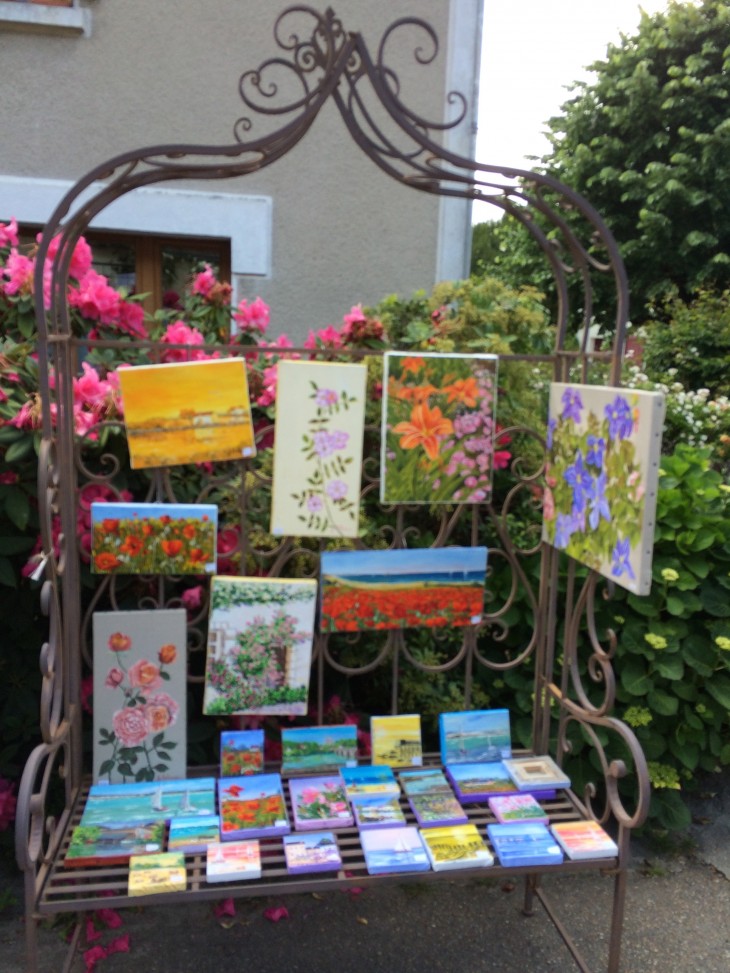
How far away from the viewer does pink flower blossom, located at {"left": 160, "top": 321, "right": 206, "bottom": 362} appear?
6.83 ft

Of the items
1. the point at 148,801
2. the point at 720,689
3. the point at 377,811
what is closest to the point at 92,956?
the point at 148,801

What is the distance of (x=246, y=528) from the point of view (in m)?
2.04

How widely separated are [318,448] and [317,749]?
78 centimetres

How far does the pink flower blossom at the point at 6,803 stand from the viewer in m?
2.27

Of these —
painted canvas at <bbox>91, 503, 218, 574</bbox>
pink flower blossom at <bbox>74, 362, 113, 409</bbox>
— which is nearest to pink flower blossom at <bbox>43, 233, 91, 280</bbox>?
pink flower blossom at <bbox>74, 362, 113, 409</bbox>

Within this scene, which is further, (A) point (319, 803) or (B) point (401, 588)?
(B) point (401, 588)

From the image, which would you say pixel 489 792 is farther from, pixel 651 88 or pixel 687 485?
pixel 651 88

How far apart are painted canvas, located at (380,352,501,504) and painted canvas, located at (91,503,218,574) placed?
46cm

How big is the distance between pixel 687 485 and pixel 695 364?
280 inches

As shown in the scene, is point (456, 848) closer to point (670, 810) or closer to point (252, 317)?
point (670, 810)

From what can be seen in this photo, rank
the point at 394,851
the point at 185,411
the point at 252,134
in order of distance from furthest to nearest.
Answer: the point at 252,134 < the point at 185,411 < the point at 394,851

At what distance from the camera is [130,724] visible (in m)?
1.97

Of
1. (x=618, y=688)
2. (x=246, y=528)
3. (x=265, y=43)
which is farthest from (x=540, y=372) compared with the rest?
(x=265, y=43)

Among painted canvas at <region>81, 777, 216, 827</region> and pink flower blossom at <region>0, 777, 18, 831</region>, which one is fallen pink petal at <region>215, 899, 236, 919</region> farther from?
pink flower blossom at <region>0, 777, 18, 831</region>
